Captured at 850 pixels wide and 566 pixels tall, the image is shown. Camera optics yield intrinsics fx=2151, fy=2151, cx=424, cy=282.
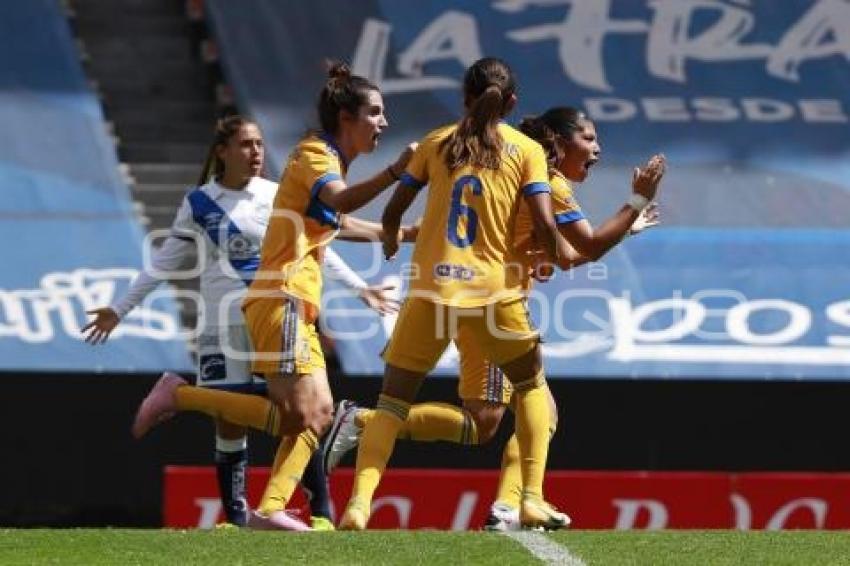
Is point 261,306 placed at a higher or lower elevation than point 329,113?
lower

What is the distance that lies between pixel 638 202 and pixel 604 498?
4.29m

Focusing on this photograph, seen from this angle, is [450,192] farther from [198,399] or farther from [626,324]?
[626,324]

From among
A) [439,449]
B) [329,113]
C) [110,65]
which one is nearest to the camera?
[329,113]

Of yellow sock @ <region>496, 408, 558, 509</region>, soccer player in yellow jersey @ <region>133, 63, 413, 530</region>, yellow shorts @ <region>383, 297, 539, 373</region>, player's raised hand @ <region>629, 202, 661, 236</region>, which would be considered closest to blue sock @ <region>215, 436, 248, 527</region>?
soccer player in yellow jersey @ <region>133, 63, 413, 530</region>

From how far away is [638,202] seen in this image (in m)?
7.62

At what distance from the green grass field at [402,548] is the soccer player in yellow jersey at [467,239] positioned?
1.65 feet

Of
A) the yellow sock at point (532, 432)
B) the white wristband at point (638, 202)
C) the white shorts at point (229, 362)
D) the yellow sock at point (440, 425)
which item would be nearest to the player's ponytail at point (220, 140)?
the white shorts at point (229, 362)

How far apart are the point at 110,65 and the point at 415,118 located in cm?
258

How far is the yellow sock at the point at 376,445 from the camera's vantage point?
7.63 meters

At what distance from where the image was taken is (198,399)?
8.80m

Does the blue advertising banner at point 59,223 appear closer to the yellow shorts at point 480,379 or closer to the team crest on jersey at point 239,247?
the team crest on jersey at point 239,247

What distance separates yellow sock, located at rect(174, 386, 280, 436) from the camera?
8578 millimetres

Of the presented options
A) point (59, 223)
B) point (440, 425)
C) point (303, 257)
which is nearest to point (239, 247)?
point (303, 257)

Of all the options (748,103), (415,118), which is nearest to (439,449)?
(415,118)
